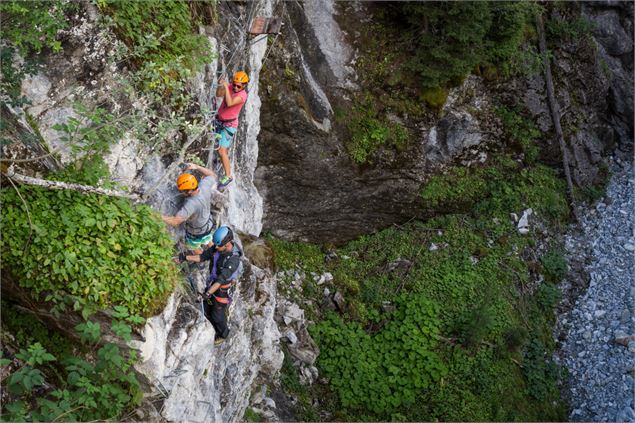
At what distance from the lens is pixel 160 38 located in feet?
22.2

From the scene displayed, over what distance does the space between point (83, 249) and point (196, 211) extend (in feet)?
5.71

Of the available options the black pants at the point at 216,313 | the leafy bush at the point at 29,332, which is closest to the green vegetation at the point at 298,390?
the black pants at the point at 216,313

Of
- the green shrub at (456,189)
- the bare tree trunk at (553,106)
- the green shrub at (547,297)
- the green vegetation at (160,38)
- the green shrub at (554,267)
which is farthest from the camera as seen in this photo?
the bare tree trunk at (553,106)

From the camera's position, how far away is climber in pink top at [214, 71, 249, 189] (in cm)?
830

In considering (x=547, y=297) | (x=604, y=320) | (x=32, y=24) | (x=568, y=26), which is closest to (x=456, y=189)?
(x=547, y=297)

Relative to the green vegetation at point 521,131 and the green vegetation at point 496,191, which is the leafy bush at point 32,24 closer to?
the green vegetation at point 496,191

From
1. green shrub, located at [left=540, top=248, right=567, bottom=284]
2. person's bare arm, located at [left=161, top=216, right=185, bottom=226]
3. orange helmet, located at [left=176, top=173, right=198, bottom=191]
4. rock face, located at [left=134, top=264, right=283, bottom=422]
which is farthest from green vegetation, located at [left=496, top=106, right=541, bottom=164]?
person's bare arm, located at [left=161, top=216, right=185, bottom=226]

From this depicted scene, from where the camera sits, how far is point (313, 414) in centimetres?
1159

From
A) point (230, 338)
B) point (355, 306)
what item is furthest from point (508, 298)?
point (230, 338)

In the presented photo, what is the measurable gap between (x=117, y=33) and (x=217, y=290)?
3659mm

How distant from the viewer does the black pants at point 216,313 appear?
7.75m

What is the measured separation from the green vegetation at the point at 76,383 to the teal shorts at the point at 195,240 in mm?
1869

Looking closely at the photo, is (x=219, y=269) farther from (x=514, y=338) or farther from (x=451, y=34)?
(x=451, y=34)

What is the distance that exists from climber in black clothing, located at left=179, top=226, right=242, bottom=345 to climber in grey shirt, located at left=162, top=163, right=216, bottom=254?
0.50ft
